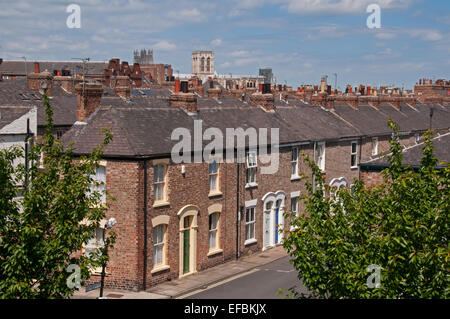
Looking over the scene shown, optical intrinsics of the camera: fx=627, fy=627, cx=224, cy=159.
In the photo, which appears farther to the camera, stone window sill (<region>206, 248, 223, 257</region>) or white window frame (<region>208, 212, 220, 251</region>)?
white window frame (<region>208, 212, 220, 251</region>)

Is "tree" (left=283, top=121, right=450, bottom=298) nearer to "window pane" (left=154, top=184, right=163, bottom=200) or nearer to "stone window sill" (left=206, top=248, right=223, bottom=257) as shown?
"window pane" (left=154, top=184, right=163, bottom=200)

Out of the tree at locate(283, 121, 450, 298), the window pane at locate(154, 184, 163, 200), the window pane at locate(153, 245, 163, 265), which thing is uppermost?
the tree at locate(283, 121, 450, 298)

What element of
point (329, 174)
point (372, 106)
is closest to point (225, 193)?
point (329, 174)

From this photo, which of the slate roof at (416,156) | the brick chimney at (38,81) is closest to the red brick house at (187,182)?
the slate roof at (416,156)

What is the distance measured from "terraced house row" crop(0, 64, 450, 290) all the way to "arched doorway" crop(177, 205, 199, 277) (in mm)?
49

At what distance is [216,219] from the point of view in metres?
31.8

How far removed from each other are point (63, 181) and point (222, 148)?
17.9m

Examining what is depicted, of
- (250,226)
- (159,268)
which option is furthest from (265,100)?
(159,268)

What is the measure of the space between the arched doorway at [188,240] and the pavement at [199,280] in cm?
45

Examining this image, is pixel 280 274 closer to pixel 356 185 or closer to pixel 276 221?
pixel 276 221

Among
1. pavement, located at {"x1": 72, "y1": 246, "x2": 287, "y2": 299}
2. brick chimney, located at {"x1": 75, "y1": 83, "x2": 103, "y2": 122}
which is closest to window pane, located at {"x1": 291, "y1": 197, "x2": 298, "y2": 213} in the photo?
pavement, located at {"x1": 72, "y1": 246, "x2": 287, "y2": 299}

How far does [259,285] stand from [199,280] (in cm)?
280

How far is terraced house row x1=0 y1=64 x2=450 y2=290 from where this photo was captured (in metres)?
27.1

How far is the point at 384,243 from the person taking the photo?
12.1 m
